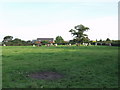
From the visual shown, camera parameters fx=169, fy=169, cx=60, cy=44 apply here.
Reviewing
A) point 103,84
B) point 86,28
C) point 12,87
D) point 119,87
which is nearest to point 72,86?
point 103,84

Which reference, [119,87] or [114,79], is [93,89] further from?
[114,79]

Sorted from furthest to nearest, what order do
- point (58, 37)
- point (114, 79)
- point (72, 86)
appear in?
1. point (58, 37)
2. point (114, 79)
3. point (72, 86)

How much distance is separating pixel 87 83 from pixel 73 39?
6642 centimetres

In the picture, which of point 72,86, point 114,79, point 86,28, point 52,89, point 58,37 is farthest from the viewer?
point 58,37

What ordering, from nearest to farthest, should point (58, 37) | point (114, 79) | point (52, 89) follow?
1. point (52, 89)
2. point (114, 79)
3. point (58, 37)

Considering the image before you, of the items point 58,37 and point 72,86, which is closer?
point 72,86

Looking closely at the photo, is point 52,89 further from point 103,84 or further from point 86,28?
point 86,28

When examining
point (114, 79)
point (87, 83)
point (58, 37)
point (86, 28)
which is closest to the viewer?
point (87, 83)

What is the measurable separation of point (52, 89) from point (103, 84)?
168 centimetres

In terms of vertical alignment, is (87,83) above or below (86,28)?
below

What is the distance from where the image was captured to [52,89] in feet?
15.4

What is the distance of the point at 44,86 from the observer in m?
4.95

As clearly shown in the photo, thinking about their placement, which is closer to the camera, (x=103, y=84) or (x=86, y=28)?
(x=103, y=84)

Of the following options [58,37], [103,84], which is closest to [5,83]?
[103,84]
